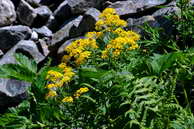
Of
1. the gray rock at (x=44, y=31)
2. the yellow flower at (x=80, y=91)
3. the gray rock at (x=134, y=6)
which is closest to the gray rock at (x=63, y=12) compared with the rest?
the gray rock at (x=44, y=31)

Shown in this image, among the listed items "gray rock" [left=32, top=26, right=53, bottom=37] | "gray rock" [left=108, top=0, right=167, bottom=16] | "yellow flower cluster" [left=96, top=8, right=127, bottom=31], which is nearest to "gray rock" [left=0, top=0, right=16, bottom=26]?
"gray rock" [left=32, top=26, right=53, bottom=37]

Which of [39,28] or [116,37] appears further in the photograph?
[39,28]

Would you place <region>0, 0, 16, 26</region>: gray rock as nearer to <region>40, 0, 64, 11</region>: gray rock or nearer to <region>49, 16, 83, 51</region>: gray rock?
<region>40, 0, 64, 11</region>: gray rock

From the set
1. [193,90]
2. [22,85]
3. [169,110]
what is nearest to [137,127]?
[169,110]

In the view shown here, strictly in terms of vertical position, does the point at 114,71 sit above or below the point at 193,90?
above

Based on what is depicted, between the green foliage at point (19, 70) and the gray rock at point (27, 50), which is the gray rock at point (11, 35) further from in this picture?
the green foliage at point (19, 70)

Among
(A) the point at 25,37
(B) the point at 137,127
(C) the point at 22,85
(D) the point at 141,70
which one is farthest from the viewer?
(A) the point at 25,37

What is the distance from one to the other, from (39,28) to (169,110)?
7200 mm

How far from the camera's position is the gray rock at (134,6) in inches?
309

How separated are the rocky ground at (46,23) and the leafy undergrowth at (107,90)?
3475 millimetres

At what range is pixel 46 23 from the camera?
32.5ft

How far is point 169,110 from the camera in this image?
2.92 meters

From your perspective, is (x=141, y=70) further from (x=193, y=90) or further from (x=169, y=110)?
(x=193, y=90)

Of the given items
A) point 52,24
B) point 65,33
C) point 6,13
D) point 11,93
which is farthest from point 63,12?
point 11,93
